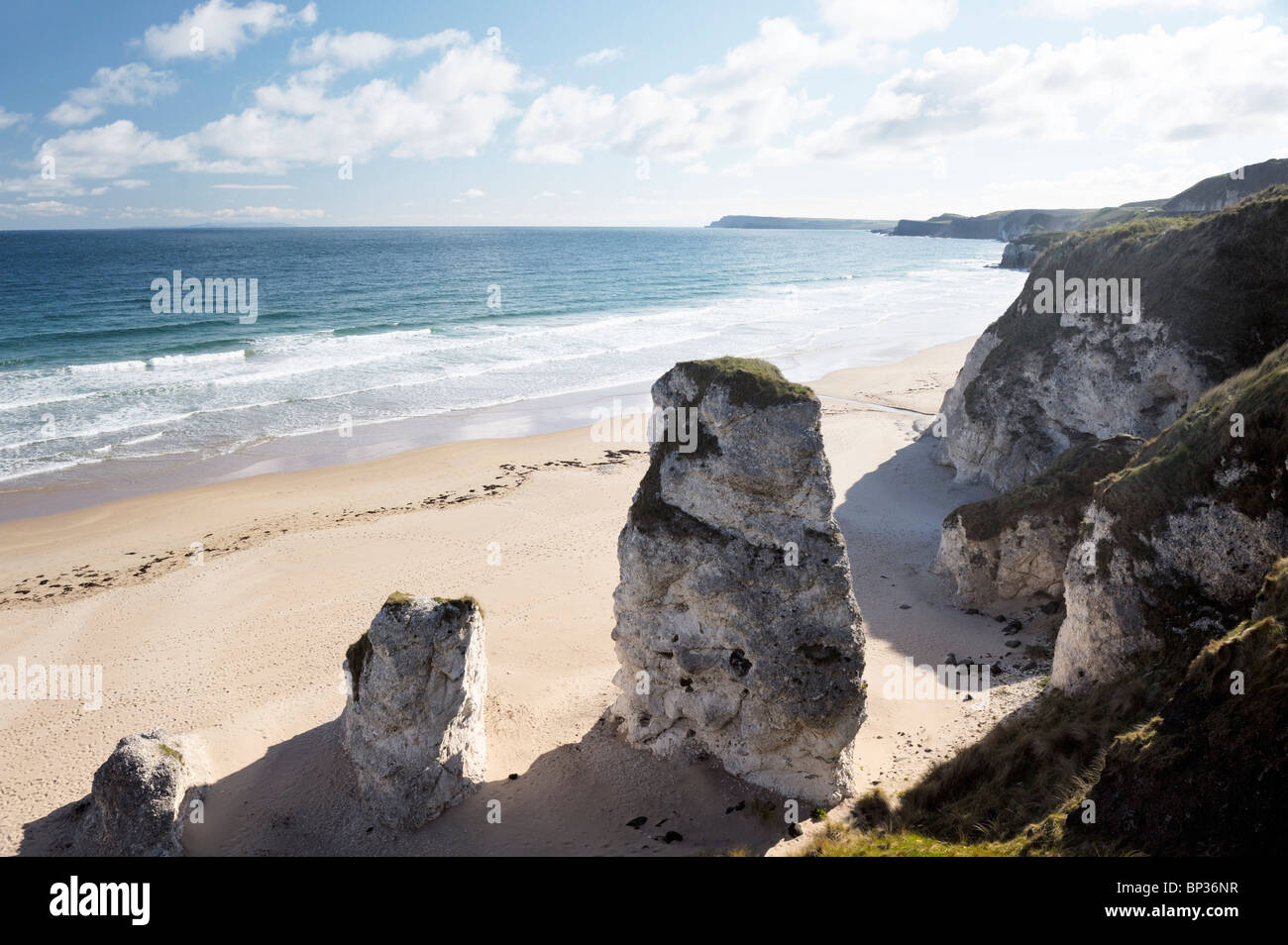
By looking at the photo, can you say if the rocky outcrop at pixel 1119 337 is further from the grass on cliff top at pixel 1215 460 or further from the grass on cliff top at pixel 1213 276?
the grass on cliff top at pixel 1215 460

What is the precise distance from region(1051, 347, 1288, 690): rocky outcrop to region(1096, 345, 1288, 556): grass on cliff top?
2 centimetres

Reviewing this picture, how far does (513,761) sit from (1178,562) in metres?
10.7

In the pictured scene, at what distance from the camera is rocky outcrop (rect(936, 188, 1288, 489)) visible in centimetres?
1950

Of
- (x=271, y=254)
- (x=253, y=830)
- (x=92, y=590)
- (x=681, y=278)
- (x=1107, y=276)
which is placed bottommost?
(x=253, y=830)

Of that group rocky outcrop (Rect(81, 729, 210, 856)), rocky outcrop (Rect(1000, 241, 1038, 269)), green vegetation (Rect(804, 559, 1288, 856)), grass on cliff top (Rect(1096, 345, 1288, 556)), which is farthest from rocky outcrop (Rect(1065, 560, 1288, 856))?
rocky outcrop (Rect(1000, 241, 1038, 269))

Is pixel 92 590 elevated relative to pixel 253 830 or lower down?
elevated

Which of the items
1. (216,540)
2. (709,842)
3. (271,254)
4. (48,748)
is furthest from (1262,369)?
(271,254)

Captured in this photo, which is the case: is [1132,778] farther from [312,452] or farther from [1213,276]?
[312,452]

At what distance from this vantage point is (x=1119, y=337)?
22125mm

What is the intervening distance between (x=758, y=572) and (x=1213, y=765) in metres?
5.46

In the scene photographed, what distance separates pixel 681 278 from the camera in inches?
3812

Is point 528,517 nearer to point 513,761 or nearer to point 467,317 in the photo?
point 513,761

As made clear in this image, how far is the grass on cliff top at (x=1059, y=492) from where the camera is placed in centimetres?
1656
